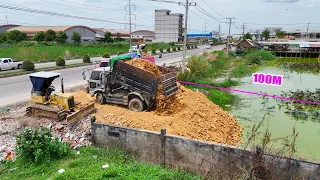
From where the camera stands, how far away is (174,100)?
11.3 meters

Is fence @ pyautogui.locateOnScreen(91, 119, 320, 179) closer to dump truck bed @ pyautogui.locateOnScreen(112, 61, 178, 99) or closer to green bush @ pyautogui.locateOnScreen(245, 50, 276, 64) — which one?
dump truck bed @ pyautogui.locateOnScreen(112, 61, 178, 99)

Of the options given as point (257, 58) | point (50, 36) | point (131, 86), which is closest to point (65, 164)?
point (131, 86)

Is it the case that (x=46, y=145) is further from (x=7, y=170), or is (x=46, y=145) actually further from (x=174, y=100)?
(x=174, y=100)

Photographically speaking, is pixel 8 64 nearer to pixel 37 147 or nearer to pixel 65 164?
pixel 37 147

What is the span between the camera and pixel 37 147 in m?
6.49

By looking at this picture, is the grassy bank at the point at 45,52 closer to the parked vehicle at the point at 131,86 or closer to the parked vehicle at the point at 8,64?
the parked vehicle at the point at 8,64

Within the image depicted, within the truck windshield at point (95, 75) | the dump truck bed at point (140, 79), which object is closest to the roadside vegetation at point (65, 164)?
the dump truck bed at point (140, 79)

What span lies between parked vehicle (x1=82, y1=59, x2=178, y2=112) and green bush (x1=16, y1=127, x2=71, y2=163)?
13.9 ft

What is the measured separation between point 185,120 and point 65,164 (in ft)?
14.9

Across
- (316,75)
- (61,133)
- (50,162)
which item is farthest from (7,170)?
(316,75)

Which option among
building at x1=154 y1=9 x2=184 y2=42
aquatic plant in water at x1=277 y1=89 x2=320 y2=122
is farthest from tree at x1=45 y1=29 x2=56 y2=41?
aquatic plant in water at x1=277 y1=89 x2=320 y2=122

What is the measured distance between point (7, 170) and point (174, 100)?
6.85m

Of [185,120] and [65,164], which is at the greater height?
[185,120]

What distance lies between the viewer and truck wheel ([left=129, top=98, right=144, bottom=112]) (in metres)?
10.4
